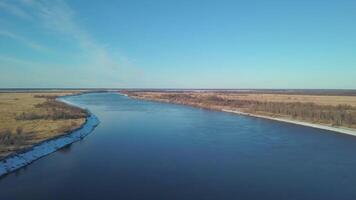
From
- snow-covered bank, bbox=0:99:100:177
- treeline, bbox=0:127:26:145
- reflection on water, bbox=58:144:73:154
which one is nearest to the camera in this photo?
snow-covered bank, bbox=0:99:100:177

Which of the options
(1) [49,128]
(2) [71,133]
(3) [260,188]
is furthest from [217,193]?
(1) [49,128]

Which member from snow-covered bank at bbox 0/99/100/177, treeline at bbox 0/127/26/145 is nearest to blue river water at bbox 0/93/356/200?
snow-covered bank at bbox 0/99/100/177

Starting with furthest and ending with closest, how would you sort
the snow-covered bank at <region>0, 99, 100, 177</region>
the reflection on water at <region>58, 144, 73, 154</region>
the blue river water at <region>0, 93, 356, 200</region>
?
the reflection on water at <region>58, 144, 73, 154</region>
the snow-covered bank at <region>0, 99, 100, 177</region>
the blue river water at <region>0, 93, 356, 200</region>

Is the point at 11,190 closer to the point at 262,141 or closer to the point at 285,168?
the point at 285,168

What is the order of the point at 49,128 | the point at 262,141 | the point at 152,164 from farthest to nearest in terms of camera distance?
1. the point at 49,128
2. the point at 262,141
3. the point at 152,164

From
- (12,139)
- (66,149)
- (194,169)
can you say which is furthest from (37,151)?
(194,169)

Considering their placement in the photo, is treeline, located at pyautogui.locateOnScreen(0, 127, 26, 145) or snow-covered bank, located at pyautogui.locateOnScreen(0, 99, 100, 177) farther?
treeline, located at pyautogui.locateOnScreen(0, 127, 26, 145)

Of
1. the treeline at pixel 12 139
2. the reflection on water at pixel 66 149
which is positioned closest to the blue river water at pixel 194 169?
the reflection on water at pixel 66 149

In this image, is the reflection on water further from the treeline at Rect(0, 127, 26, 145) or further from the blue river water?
the treeline at Rect(0, 127, 26, 145)

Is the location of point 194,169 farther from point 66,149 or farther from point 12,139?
point 12,139
